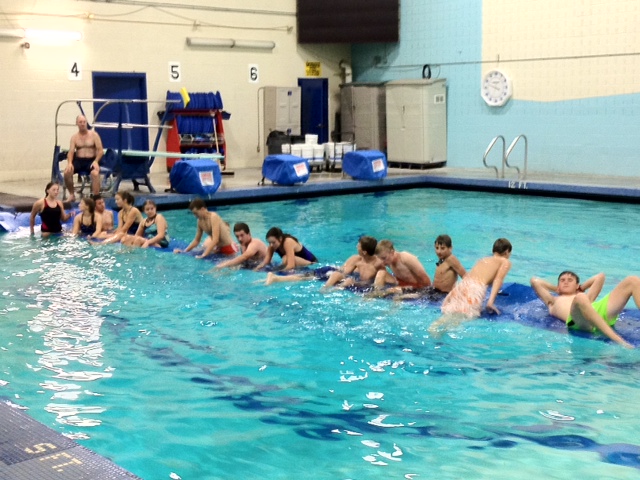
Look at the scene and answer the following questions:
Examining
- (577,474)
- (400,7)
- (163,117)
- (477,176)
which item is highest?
(400,7)

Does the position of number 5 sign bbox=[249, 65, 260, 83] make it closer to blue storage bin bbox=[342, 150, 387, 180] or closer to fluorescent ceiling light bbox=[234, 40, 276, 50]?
fluorescent ceiling light bbox=[234, 40, 276, 50]

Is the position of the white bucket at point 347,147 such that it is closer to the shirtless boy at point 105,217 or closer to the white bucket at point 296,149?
the white bucket at point 296,149

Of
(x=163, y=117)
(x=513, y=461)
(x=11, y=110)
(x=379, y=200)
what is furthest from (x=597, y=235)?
(x=11, y=110)

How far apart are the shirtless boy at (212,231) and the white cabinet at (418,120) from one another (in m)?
9.75

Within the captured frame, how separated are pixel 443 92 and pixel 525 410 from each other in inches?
590

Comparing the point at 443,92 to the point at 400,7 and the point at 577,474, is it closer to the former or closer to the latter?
the point at 400,7

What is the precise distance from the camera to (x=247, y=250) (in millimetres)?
9734

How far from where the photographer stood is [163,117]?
709 inches

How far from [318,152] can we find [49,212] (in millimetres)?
7823

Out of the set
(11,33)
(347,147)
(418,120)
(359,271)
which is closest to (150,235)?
(359,271)

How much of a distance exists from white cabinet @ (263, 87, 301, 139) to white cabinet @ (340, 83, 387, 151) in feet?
4.38

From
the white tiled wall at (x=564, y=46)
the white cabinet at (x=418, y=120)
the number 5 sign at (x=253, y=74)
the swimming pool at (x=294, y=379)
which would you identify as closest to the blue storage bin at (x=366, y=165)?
the white cabinet at (x=418, y=120)

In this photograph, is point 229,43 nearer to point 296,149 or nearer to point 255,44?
point 255,44

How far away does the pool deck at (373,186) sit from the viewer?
1472cm
